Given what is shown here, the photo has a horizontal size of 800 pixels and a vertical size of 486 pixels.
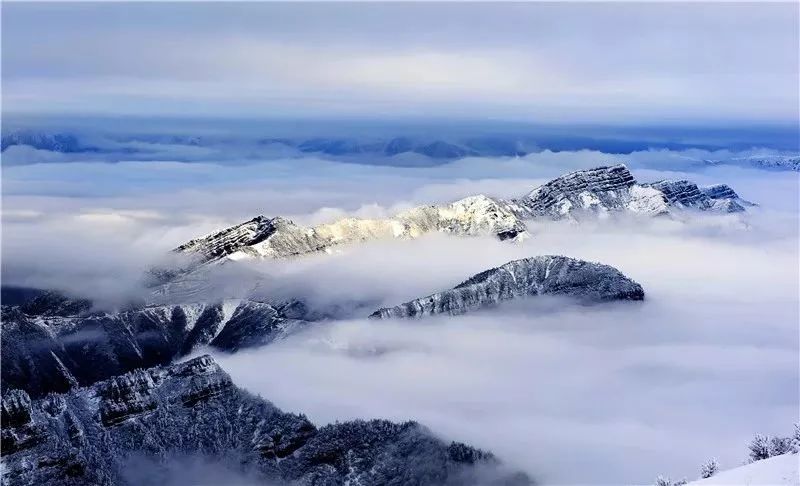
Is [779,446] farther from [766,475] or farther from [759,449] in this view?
[766,475]

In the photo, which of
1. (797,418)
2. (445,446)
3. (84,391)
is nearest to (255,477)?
(445,446)

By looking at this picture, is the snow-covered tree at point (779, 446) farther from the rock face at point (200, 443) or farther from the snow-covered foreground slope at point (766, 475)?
the rock face at point (200, 443)

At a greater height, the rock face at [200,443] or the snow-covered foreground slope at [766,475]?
the snow-covered foreground slope at [766,475]

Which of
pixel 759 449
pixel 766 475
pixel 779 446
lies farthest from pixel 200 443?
pixel 766 475

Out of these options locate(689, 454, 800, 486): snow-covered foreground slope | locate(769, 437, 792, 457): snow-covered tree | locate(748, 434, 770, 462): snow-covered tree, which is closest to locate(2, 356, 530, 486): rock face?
locate(769, 437, 792, 457): snow-covered tree

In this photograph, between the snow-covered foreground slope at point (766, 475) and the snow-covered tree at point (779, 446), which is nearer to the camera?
the snow-covered foreground slope at point (766, 475)

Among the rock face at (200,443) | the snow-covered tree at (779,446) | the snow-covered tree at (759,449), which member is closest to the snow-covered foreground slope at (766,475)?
the snow-covered tree at (779,446)

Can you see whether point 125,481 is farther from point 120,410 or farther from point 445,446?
point 445,446

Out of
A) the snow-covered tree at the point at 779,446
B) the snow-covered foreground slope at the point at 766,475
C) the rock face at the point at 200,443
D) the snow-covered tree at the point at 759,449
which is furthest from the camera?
the rock face at the point at 200,443
